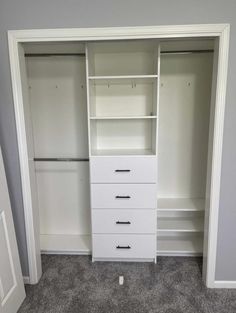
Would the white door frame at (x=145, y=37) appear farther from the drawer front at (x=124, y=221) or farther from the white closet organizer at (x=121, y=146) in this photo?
the drawer front at (x=124, y=221)

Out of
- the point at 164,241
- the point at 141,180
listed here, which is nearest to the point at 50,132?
the point at 141,180

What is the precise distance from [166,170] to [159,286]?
1103mm

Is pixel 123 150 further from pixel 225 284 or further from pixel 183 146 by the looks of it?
pixel 225 284

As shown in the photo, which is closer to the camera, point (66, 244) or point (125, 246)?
point (125, 246)

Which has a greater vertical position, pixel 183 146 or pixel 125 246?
pixel 183 146

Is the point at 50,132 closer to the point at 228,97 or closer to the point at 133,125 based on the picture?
the point at 133,125

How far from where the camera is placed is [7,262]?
1.64m

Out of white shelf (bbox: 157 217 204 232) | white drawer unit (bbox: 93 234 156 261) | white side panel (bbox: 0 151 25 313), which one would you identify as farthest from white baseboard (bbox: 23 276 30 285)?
white shelf (bbox: 157 217 204 232)

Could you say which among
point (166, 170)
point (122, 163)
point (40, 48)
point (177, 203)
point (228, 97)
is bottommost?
point (177, 203)

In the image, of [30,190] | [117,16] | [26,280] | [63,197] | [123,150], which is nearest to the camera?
[117,16]

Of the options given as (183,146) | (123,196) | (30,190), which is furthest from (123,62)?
(30,190)

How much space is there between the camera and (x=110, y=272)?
2.13m

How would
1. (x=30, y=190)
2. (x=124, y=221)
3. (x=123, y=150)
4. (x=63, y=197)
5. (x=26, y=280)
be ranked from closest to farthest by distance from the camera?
(x=30, y=190) < (x=26, y=280) < (x=124, y=221) < (x=123, y=150) < (x=63, y=197)

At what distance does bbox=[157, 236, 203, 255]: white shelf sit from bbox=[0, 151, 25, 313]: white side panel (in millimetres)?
1339
